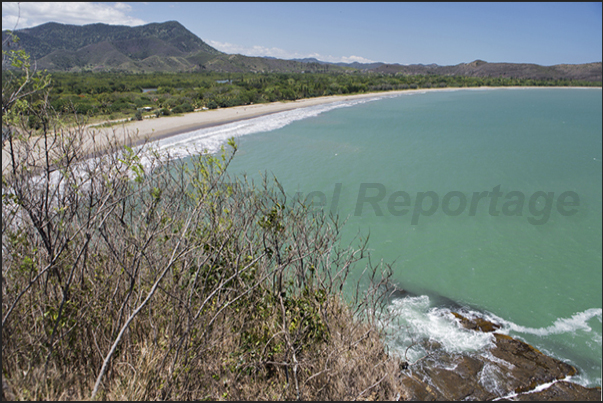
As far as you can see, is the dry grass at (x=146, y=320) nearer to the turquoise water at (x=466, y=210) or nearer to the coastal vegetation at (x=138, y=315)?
the coastal vegetation at (x=138, y=315)

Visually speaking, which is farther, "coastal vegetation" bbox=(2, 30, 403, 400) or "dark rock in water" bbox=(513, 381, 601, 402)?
"dark rock in water" bbox=(513, 381, 601, 402)

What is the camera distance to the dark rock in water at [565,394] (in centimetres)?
633

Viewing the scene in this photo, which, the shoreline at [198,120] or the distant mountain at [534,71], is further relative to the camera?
the distant mountain at [534,71]

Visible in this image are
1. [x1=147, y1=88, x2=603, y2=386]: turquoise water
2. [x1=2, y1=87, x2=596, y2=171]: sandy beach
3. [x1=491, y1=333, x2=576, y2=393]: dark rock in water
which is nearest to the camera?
[x1=491, y1=333, x2=576, y2=393]: dark rock in water

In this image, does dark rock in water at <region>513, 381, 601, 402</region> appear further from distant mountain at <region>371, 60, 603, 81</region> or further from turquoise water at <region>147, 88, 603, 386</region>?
distant mountain at <region>371, 60, 603, 81</region>

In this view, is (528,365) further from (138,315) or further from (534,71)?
(534,71)

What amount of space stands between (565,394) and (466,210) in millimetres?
9872

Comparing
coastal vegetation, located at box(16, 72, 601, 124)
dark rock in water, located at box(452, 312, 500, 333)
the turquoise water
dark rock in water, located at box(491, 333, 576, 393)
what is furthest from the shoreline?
dark rock in water, located at box(491, 333, 576, 393)

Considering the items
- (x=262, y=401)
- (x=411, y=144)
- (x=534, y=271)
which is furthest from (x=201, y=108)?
(x=262, y=401)

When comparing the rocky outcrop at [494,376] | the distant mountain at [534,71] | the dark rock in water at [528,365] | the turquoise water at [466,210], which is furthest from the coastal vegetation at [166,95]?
the distant mountain at [534,71]

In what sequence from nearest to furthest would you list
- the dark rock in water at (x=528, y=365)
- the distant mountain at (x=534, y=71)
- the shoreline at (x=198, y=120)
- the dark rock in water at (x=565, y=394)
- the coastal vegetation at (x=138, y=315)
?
the coastal vegetation at (x=138, y=315) → the dark rock in water at (x=565, y=394) → the dark rock in water at (x=528, y=365) → the shoreline at (x=198, y=120) → the distant mountain at (x=534, y=71)

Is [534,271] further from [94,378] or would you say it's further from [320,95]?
[320,95]

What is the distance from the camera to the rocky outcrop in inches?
249

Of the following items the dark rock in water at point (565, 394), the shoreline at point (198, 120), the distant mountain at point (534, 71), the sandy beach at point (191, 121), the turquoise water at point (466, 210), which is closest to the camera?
the dark rock in water at point (565, 394)
